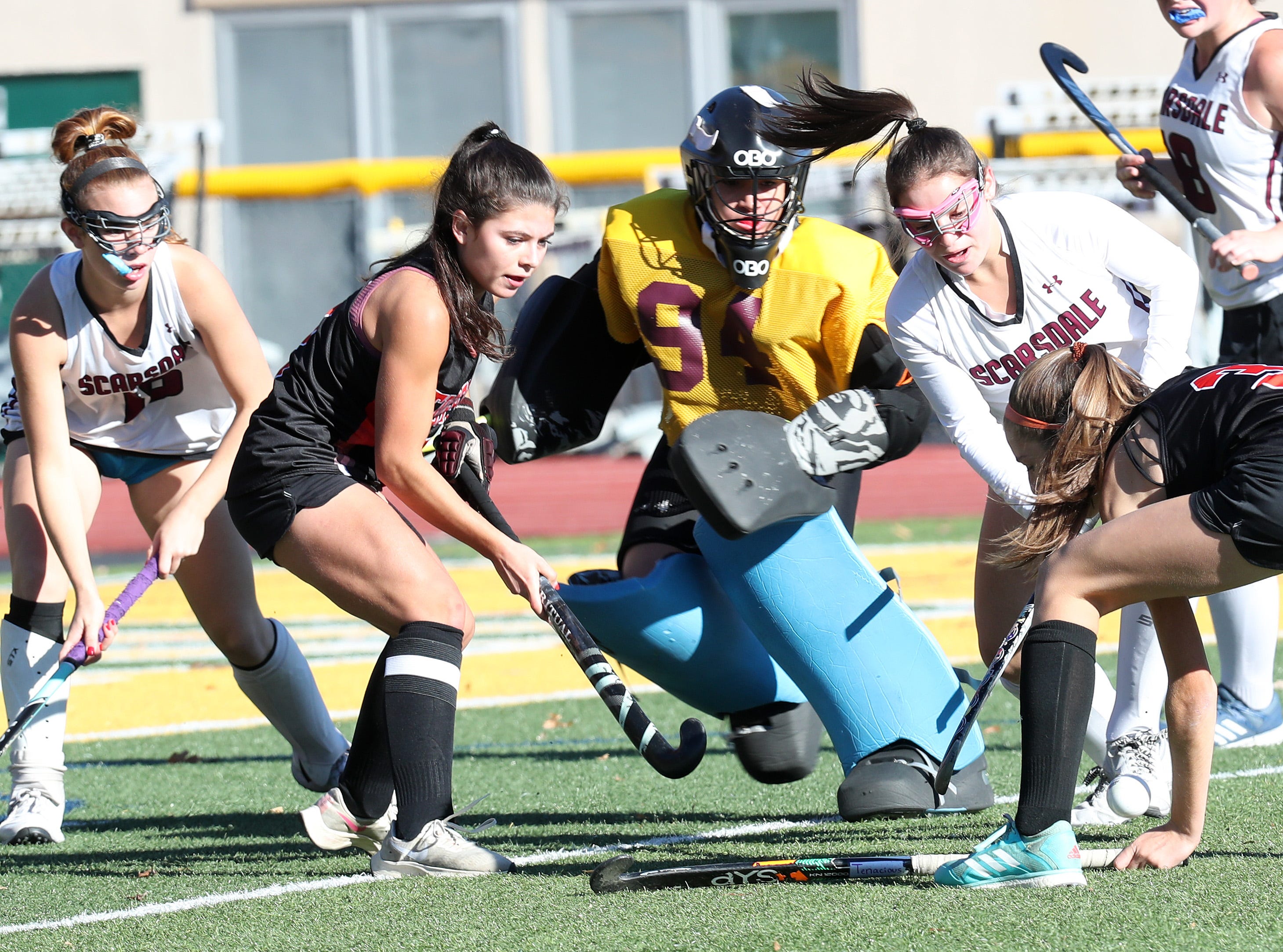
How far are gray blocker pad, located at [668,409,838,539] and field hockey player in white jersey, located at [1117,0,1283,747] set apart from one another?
1514 millimetres

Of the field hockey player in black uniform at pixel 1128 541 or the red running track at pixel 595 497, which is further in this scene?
the red running track at pixel 595 497

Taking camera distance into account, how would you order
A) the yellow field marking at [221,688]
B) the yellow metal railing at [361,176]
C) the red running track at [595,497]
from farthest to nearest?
the yellow metal railing at [361,176] < the red running track at [595,497] < the yellow field marking at [221,688]

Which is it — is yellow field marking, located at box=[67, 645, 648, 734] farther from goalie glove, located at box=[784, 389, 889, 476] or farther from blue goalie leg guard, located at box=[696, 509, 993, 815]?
goalie glove, located at box=[784, 389, 889, 476]

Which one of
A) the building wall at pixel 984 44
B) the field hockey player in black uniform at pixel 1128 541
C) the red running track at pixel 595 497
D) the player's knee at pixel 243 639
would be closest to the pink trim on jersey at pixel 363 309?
the player's knee at pixel 243 639

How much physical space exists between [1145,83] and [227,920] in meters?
12.8

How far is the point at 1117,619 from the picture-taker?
278 inches

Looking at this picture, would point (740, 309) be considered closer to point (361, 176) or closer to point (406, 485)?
point (406, 485)

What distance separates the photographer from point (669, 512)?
423 cm

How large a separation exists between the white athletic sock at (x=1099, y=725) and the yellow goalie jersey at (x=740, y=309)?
1013 millimetres

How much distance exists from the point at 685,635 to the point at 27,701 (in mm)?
1764

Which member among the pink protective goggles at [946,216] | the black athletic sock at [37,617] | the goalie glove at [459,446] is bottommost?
the black athletic sock at [37,617]

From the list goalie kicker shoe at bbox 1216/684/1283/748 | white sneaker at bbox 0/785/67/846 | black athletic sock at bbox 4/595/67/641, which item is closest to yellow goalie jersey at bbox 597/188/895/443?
goalie kicker shoe at bbox 1216/684/1283/748

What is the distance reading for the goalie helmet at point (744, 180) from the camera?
12.0 feet

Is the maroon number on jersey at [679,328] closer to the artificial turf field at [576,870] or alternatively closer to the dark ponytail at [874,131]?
the dark ponytail at [874,131]
